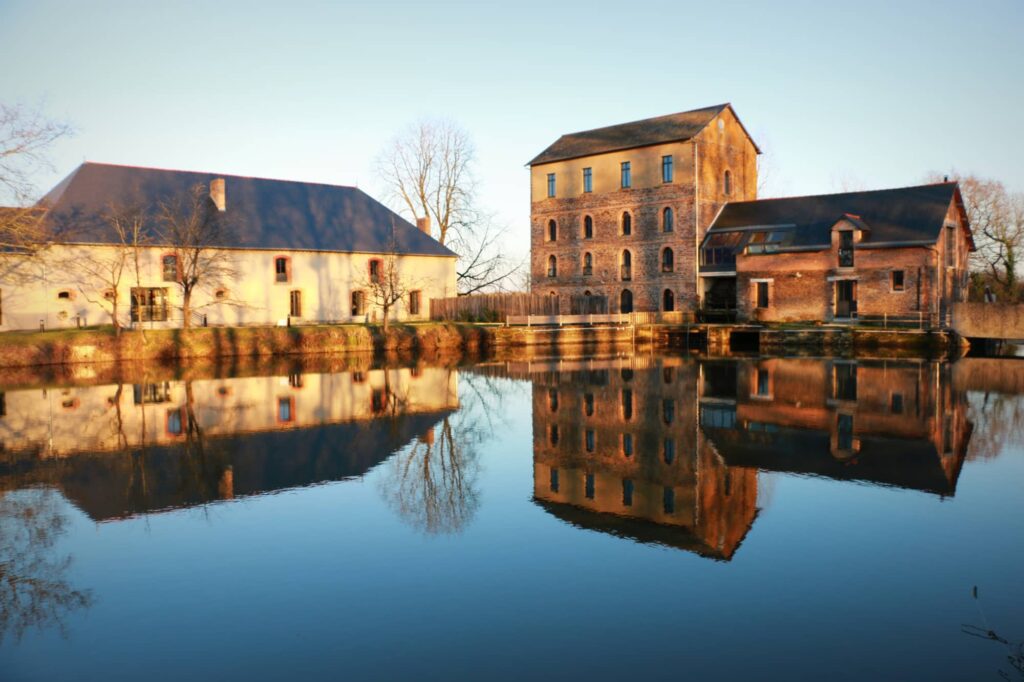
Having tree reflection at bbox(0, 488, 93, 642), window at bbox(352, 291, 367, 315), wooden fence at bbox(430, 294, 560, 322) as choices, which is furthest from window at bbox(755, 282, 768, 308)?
tree reflection at bbox(0, 488, 93, 642)

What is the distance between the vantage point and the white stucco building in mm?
30156

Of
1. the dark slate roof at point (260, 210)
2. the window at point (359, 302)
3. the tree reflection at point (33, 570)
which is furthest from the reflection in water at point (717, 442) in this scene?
the dark slate roof at point (260, 210)

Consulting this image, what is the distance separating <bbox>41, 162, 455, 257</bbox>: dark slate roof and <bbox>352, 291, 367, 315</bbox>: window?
2100mm

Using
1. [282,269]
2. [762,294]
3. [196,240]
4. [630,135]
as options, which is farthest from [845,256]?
[196,240]

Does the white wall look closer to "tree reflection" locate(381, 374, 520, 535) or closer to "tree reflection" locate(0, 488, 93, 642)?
"tree reflection" locate(381, 374, 520, 535)

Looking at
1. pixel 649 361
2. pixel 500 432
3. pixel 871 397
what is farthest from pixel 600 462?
pixel 649 361

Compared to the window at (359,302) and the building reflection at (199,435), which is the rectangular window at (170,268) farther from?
the building reflection at (199,435)

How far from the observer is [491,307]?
38000mm

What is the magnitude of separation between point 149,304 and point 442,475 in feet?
86.3

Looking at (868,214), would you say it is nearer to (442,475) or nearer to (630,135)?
(630,135)

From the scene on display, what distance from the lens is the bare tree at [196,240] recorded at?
3072 cm

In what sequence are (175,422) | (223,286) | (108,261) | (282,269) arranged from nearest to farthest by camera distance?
(175,422) → (108,261) → (223,286) → (282,269)

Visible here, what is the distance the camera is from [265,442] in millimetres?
12438

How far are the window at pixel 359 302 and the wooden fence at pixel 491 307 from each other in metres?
3.77
